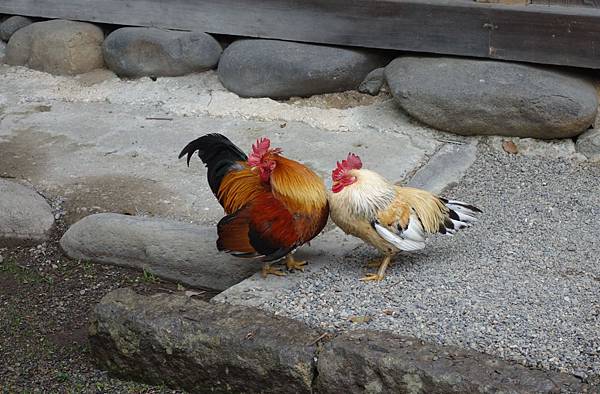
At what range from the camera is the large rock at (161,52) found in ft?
25.3

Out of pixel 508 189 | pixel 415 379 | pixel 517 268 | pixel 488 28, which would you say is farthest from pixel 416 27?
pixel 415 379

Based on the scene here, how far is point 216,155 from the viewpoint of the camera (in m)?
4.88

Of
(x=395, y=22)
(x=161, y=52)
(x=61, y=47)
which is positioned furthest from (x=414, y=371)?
(x=61, y=47)

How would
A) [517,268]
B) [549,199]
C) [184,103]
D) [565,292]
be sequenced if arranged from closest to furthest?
[565,292], [517,268], [549,199], [184,103]

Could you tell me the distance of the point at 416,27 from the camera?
6.91 metres

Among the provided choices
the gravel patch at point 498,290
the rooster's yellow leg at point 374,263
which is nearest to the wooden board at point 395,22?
the gravel patch at point 498,290

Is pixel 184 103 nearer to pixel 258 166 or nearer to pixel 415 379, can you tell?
pixel 258 166

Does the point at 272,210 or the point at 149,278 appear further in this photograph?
the point at 149,278

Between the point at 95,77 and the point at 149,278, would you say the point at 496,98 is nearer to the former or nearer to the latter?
the point at 149,278

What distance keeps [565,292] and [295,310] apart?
1.27 metres

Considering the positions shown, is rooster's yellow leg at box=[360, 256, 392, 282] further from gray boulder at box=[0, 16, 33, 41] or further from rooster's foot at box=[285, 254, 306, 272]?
gray boulder at box=[0, 16, 33, 41]

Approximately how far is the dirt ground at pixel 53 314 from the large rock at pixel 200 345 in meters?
0.16

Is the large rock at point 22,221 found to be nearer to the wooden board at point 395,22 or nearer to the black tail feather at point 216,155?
the black tail feather at point 216,155

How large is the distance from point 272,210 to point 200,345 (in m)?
0.76
